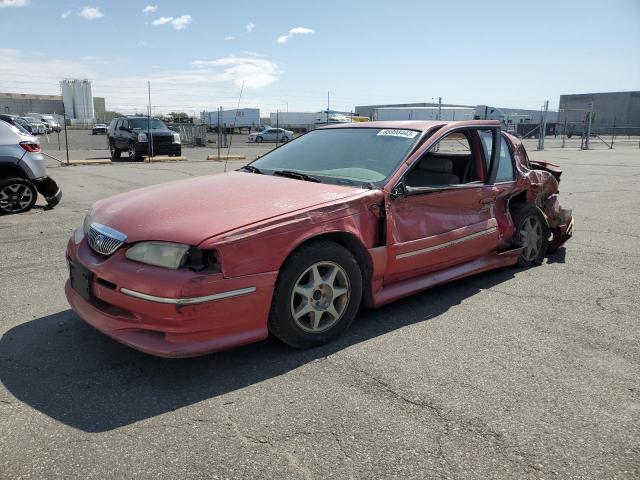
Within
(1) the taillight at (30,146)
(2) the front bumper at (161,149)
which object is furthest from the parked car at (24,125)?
(2) the front bumper at (161,149)

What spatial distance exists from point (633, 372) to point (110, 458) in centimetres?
301

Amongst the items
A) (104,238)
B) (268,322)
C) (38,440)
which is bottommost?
(38,440)

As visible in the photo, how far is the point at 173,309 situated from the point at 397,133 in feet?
8.10

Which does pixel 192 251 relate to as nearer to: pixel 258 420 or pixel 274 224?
pixel 274 224

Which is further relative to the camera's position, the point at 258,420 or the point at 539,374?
the point at 539,374

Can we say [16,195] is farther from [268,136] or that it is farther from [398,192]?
[268,136]

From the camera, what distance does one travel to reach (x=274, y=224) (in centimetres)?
311

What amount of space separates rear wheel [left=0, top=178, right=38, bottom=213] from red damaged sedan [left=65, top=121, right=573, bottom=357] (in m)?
4.98

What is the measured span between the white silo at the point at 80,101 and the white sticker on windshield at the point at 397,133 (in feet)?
211

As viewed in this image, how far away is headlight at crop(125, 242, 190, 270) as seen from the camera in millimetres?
2924

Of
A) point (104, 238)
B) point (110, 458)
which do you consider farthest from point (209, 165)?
point (110, 458)

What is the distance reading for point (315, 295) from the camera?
3.43 m

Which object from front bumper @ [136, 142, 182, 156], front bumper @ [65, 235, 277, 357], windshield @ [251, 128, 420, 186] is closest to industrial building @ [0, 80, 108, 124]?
front bumper @ [136, 142, 182, 156]

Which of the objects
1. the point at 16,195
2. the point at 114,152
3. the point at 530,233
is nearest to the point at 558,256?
the point at 530,233
